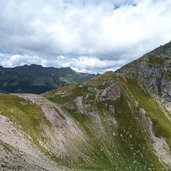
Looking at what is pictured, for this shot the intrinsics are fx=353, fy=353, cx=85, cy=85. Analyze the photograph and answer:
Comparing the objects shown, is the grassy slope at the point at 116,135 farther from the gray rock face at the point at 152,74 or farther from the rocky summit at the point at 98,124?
the gray rock face at the point at 152,74

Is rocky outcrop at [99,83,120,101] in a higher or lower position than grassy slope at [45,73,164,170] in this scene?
higher

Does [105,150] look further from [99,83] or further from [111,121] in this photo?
[99,83]

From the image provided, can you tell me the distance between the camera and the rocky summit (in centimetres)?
9900

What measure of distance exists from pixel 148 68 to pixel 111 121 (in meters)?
53.0

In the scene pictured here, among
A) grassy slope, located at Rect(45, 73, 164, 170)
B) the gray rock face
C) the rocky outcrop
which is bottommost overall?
grassy slope, located at Rect(45, 73, 164, 170)

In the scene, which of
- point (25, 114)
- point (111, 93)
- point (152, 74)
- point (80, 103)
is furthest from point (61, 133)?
point (152, 74)

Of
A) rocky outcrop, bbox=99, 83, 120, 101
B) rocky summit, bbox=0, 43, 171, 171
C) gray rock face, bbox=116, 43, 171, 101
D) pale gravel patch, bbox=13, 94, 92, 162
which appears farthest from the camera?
gray rock face, bbox=116, 43, 171, 101

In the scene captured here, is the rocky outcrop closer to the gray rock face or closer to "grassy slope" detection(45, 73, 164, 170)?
"grassy slope" detection(45, 73, 164, 170)

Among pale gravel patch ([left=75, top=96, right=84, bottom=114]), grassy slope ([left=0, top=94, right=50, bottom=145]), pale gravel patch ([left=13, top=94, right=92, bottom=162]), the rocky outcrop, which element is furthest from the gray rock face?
grassy slope ([left=0, top=94, right=50, bottom=145])

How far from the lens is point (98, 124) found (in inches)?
5384

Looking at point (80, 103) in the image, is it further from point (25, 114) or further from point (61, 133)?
point (25, 114)

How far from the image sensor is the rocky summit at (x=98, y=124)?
9900 centimetres

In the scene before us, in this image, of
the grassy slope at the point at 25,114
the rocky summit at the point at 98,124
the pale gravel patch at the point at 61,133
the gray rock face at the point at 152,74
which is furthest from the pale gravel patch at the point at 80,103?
the gray rock face at the point at 152,74

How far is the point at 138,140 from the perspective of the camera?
13438 cm
